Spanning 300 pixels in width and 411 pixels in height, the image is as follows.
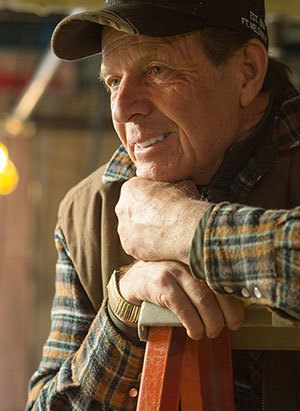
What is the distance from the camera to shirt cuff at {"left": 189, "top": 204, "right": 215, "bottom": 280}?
137 cm

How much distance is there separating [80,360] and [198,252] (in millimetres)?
481

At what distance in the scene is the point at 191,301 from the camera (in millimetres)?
1417

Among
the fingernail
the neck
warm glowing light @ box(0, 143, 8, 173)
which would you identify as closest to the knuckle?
the fingernail

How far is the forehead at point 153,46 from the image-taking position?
174 cm

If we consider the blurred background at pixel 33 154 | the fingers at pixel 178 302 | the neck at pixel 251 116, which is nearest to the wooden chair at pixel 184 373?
the fingers at pixel 178 302

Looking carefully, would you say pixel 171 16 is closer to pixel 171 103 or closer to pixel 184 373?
pixel 171 103

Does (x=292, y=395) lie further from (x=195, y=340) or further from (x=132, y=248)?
(x=132, y=248)

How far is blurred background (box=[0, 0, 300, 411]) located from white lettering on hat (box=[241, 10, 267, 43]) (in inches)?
69.5

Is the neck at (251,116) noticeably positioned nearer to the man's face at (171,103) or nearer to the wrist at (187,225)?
the man's face at (171,103)

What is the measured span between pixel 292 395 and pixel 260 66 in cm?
64

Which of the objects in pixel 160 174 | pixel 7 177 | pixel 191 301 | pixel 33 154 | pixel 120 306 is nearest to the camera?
pixel 191 301

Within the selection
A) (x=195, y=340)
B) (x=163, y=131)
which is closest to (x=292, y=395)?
(x=195, y=340)

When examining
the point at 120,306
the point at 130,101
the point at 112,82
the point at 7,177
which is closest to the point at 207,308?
the point at 120,306

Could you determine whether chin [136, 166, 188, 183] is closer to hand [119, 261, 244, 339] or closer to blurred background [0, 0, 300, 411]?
hand [119, 261, 244, 339]
